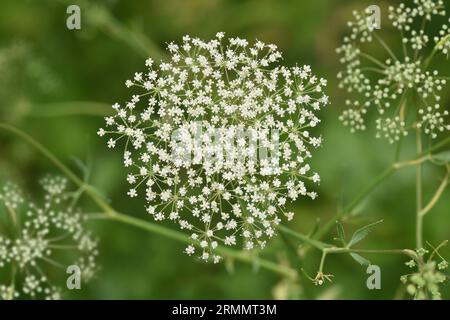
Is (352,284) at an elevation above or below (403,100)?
below

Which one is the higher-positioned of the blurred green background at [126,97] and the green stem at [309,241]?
the blurred green background at [126,97]

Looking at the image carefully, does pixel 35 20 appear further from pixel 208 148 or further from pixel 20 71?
pixel 208 148

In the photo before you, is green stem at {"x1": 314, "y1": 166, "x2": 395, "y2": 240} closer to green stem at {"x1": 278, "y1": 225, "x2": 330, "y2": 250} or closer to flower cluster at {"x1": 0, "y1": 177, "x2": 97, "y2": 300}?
green stem at {"x1": 278, "y1": 225, "x2": 330, "y2": 250}

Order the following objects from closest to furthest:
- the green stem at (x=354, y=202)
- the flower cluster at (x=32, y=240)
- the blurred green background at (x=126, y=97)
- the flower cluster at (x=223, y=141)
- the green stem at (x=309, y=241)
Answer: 1. the flower cluster at (x=223, y=141)
2. the green stem at (x=309, y=241)
3. the green stem at (x=354, y=202)
4. the flower cluster at (x=32, y=240)
5. the blurred green background at (x=126, y=97)

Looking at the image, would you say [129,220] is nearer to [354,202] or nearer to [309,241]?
[309,241]

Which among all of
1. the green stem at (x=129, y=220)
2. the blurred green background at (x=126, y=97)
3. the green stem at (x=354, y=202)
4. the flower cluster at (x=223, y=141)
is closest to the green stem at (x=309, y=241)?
the green stem at (x=354, y=202)

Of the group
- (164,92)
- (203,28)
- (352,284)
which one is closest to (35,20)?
(203,28)

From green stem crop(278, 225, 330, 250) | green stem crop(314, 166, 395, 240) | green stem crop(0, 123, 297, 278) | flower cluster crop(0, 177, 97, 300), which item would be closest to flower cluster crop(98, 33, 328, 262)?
green stem crop(278, 225, 330, 250)

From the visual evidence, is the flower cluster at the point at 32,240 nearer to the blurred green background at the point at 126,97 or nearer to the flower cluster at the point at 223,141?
the blurred green background at the point at 126,97
